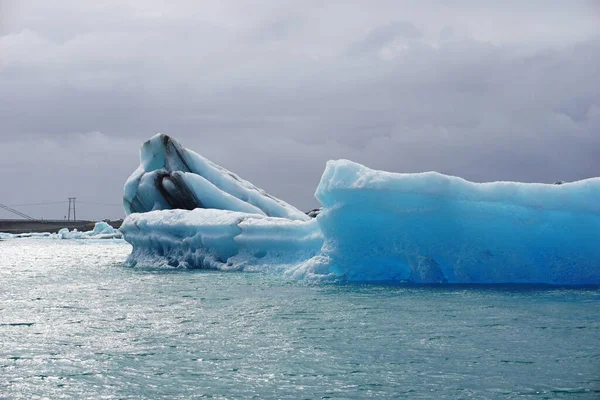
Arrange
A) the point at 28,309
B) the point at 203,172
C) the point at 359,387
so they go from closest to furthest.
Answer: the point at 359,387, the point at 28,309, the point at 203,172

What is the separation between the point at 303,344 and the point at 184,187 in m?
12.2

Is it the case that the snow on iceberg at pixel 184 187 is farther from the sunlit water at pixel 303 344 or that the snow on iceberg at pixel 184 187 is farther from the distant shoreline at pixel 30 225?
the distant shoreline at pixel 30 225

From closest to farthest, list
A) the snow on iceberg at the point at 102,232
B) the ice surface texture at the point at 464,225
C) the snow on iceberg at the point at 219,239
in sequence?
the ice surface texture at the point at 464,225
the snow on iceberg at the point at 219,239
the snow on iceberg at the point at 102,232

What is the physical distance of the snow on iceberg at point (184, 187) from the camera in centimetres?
1753

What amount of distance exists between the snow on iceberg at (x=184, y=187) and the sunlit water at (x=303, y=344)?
786 centimetres

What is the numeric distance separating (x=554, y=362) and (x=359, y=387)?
160 cm

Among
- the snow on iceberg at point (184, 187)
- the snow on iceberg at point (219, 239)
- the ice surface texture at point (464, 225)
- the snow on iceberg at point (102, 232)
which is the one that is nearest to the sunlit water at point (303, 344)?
the ice surface texture at point (464, 225)

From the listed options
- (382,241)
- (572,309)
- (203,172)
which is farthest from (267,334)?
(203,172)

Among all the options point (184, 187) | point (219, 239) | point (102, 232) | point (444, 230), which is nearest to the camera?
point (444, 230)

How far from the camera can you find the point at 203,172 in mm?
19141

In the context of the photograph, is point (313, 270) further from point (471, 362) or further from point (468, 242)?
point (471, 362)

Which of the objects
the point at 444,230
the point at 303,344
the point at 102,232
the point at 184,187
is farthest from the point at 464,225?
the point at 102,232

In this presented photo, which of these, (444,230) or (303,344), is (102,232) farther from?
(303,344)

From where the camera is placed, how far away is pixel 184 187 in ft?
57.2
